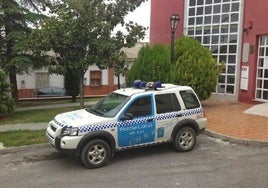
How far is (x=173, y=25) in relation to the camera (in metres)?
15.1

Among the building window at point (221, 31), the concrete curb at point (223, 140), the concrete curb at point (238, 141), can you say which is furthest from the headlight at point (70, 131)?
the building window at point (221, 31)

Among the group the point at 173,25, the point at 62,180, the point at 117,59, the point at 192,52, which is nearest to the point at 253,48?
the point at 192,52

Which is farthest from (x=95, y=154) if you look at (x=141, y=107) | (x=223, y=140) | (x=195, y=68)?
(x=195, y=68)

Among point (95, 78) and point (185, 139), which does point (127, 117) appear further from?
point (95, 78)

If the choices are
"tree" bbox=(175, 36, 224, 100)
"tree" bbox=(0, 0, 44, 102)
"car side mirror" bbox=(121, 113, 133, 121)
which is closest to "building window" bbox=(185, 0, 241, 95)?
"tree" bbox=(175, 36, 224, 100)

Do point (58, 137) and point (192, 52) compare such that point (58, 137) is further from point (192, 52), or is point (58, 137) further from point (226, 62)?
point (226, 62)

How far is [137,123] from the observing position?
8.31 m

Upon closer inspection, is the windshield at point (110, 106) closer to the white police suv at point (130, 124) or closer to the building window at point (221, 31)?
the white police suv at point (130, 124)

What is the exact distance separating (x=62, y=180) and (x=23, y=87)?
29.0 meters

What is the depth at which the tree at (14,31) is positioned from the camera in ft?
57.6

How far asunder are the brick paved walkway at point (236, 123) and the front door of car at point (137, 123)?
3081mm

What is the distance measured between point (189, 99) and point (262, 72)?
365 inches

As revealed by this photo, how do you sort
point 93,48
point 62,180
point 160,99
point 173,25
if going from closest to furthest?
point 62,180, point 160,99, point 93,48, point 173,25

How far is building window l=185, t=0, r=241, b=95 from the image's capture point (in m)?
18.8
